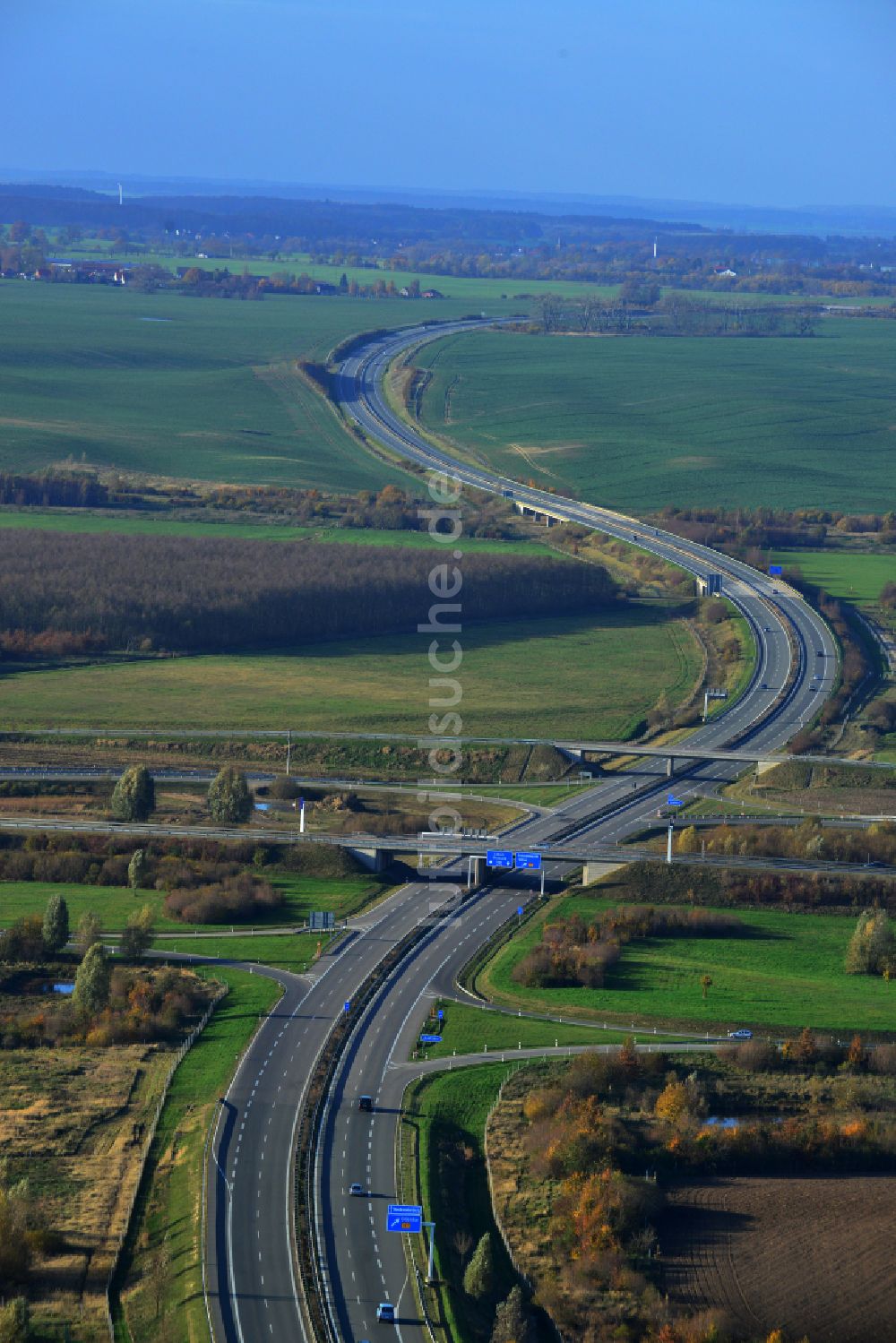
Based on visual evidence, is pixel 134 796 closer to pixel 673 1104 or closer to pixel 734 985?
pixel 734 985

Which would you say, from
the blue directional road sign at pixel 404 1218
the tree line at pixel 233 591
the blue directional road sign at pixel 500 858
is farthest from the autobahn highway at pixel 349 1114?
the tree line at pixel 233 591

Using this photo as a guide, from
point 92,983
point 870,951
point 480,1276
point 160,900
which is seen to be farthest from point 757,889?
point 480,1276

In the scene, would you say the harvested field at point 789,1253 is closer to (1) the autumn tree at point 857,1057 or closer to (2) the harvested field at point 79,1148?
(1) the autumn tree at point 857,1057

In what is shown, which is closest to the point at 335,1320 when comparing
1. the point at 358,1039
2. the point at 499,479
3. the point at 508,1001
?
the point at 358,1039

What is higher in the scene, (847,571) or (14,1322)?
(847,571)

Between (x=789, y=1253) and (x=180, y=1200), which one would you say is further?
(x=180, y=1200)

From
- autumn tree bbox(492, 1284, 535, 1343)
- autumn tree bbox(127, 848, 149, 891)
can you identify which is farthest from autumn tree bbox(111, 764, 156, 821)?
autumn tree bbox(492, 1284, 535, 1343)

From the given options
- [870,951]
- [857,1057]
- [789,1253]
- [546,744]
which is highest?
[546,744]
